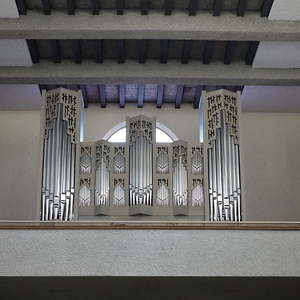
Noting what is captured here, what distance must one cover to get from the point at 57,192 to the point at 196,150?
8.59 feet

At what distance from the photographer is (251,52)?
13.3m

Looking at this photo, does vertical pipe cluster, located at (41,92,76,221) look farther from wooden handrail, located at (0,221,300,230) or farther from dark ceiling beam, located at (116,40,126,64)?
wooden handrail, located at (0,221,300,230)

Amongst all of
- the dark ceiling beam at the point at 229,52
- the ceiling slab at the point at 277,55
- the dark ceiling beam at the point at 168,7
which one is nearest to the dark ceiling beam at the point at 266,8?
the ceiling slab at the point at 277,55

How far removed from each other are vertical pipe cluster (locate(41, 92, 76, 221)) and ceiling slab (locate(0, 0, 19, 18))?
6.48ft

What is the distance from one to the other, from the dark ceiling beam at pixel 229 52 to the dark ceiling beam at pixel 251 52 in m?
0.29

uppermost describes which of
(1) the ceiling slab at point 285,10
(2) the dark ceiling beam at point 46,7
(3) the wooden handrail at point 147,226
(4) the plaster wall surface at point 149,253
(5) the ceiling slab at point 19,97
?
(2) the dark ceiling beam at point 46,7

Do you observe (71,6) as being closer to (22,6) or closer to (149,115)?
(22,6)

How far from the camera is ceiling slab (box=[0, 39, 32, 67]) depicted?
1298 centimetres

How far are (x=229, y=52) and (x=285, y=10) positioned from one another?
1757 millimetres

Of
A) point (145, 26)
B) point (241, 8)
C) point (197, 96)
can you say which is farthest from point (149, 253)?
point (197, 96)

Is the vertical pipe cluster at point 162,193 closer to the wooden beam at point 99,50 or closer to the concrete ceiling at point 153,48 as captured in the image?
the concrete ceiling at point 153,48

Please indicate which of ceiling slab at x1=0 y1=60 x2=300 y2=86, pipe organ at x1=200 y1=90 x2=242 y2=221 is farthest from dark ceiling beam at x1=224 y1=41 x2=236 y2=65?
pipe organ at x1=200 y1=90 x2=242 y2=221

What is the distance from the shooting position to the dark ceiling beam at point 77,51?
514 inches

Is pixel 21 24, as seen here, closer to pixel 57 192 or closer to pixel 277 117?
pixel 57 192
